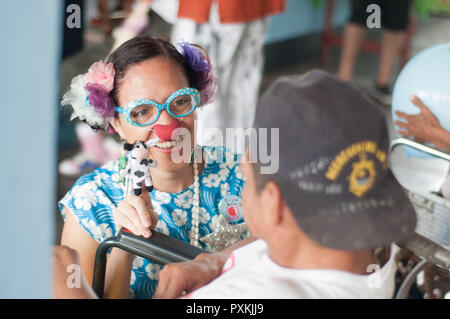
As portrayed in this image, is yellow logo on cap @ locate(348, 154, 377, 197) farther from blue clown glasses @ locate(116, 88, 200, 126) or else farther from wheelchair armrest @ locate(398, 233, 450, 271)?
blue clown glasses @ locate(116, 88, 200, 126)

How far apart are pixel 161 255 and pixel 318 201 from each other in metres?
0.43

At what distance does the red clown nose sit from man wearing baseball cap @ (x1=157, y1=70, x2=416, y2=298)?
46 centimetres

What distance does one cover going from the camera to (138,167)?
46.1 inches

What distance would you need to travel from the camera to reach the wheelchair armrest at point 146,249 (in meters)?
1.07

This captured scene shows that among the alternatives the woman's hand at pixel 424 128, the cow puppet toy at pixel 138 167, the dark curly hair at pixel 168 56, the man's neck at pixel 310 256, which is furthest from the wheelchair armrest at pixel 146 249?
the woman's hand at pixel 424 128

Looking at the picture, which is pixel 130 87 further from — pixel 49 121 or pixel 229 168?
pixel 49 121

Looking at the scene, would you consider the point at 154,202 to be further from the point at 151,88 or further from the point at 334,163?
the point at 334,163

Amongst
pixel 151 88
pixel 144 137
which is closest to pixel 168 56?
pixel 151 88

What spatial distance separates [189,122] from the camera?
1334 millimetres

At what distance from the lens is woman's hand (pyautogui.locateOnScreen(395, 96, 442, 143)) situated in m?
1.78

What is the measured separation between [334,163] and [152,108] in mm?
616

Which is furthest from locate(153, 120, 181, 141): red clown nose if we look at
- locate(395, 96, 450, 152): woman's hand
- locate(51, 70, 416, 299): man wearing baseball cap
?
locate(395, 96, 450, 152): woman's hand

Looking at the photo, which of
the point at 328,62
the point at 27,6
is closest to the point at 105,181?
the point at 27,6

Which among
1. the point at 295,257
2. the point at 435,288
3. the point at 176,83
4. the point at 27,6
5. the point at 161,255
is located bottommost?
the point at 435,288
